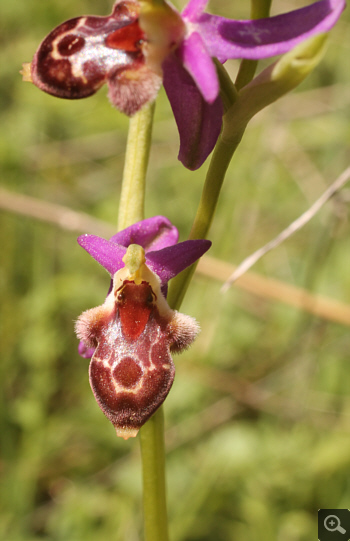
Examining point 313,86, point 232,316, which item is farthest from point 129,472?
point 313,86

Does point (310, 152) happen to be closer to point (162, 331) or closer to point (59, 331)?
point (59, 331)

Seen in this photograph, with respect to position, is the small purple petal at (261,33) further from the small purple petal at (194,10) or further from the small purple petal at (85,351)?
the small purple petal at (85,351)

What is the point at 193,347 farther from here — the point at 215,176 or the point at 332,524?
the point at 215,176

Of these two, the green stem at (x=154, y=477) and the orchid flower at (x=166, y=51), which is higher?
the orchid flower at (x=166, y=51)

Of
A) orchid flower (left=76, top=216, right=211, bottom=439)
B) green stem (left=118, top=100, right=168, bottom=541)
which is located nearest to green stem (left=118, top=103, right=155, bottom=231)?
Result: green stem (left=118, top=100, right=168, bottom=541)

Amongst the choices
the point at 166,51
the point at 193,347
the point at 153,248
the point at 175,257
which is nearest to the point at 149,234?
the point at 153,248

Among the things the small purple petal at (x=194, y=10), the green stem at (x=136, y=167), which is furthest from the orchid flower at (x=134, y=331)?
the small purple petal at (x=194, y=10)

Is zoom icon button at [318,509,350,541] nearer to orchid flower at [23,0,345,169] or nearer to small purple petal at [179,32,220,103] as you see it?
orchid flower at [23,0,345,169]

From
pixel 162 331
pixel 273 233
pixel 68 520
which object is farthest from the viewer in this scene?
pixel 273 233
